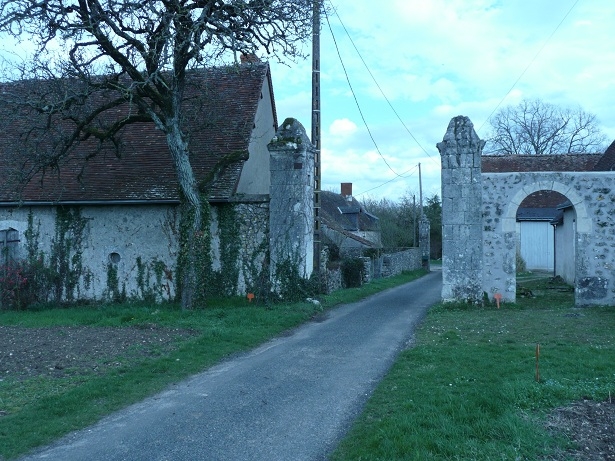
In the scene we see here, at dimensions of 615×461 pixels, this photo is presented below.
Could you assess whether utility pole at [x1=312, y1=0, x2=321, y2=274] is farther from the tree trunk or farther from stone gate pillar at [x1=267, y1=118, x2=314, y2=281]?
the tree trunk

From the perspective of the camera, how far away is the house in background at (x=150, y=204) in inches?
671

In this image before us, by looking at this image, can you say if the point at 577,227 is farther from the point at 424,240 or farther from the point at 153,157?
the point at 424,240

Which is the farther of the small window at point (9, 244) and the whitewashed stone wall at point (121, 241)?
the small window at point (9, 244)

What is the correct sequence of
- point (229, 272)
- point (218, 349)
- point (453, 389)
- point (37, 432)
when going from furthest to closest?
point (229, 272) → point (218, 349) → point (453, 389) → point (37, 432)

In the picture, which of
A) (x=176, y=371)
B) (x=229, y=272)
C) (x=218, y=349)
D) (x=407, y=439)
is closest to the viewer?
(x=407, y=439)

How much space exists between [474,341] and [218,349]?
182 inches

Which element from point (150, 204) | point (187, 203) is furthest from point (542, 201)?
point (187, 203)

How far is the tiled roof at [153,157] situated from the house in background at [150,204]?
1.4 inches

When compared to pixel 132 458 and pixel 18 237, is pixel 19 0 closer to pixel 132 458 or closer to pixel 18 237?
pixel 18 237

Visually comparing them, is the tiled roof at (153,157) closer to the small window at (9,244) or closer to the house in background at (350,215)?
the small window at (9,244)

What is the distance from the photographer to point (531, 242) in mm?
33406

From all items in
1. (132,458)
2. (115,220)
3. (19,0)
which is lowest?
(132,458)

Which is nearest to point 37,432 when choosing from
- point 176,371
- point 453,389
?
point 176,371

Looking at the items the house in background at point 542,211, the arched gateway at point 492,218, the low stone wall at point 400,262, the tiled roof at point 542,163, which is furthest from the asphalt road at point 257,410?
the tiled roof at point 542,163
